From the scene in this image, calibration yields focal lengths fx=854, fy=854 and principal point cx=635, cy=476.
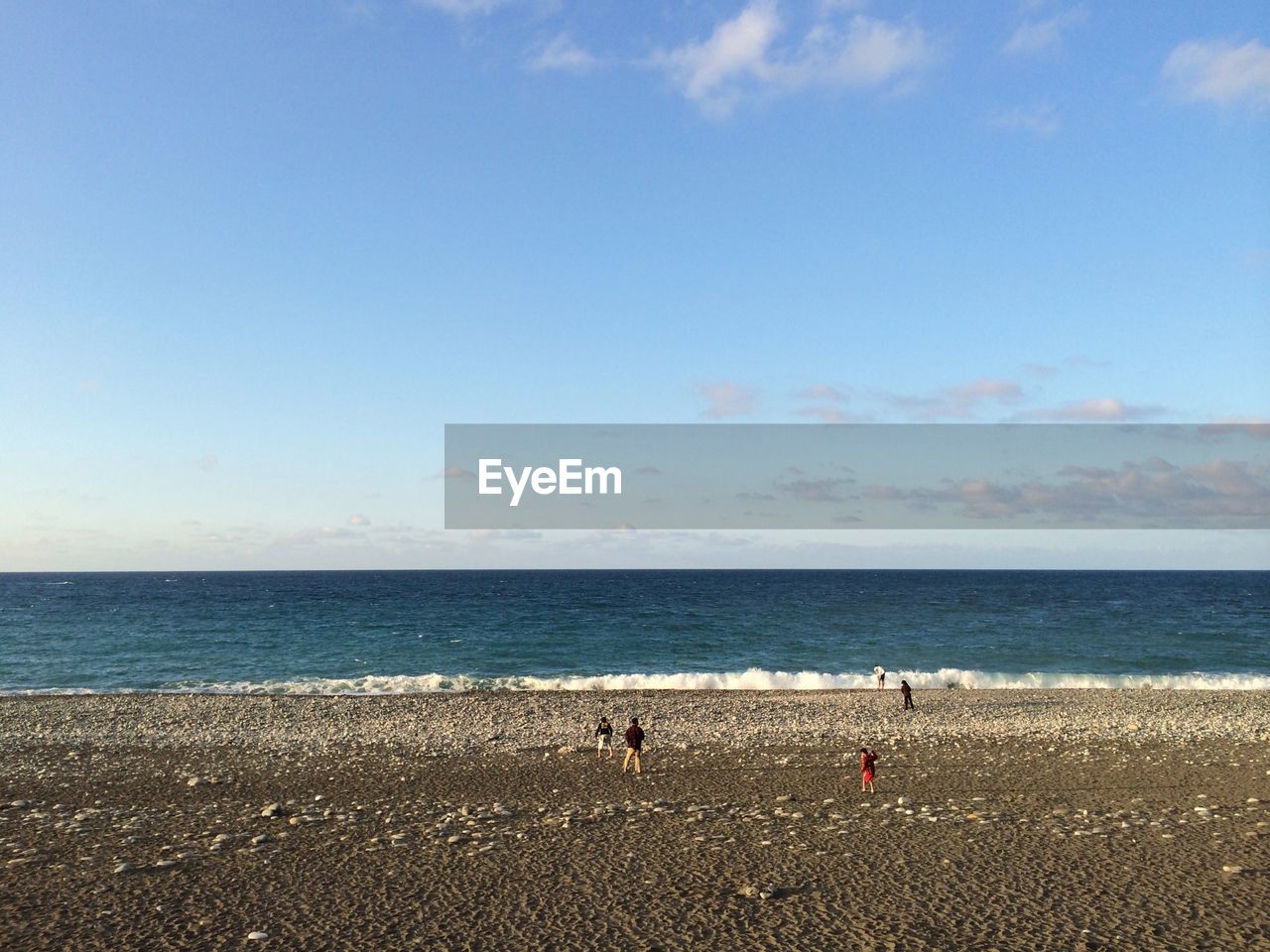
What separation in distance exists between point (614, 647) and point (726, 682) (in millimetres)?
19150

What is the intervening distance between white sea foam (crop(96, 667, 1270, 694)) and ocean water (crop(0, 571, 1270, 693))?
160 millimetres

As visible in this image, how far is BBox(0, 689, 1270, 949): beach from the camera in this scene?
12.9m

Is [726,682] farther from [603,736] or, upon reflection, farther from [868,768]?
[868,768]

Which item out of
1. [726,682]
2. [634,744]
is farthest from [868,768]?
[726,682]

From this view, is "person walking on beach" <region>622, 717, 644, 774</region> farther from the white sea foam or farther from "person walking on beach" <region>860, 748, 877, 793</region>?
the white sea foam

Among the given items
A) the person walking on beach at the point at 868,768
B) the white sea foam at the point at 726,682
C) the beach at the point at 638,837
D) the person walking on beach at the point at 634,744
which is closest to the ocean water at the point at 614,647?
the white sea foam at the point at 726,682

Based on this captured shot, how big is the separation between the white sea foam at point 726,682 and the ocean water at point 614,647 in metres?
0.16

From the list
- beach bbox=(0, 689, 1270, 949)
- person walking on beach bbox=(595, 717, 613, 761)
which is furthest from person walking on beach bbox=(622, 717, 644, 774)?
person walking on beach bbox=(595, 717, 613, 761)

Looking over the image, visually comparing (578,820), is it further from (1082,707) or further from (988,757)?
(1082,707)

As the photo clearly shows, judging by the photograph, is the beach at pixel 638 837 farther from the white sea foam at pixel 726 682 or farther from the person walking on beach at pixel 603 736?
the white sea foam at pixel 726 682

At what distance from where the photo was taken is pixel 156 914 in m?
13.3

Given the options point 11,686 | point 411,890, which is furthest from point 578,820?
point 11,686

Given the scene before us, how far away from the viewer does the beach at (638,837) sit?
1294cm

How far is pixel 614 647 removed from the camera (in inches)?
2581
